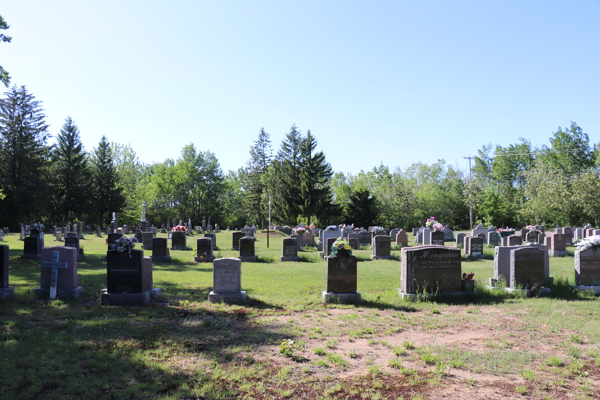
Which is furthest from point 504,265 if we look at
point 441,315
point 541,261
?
point 441,315

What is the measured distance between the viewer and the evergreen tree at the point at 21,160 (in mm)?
32875

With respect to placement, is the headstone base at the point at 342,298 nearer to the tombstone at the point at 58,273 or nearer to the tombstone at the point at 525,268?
the tombstone at the point at 525,268

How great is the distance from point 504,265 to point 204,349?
810 centimetres

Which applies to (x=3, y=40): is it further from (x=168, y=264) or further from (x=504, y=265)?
(x=504, y=265)

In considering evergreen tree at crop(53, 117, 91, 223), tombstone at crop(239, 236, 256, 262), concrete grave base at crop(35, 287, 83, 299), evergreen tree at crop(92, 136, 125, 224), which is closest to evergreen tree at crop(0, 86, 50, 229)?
evergreen tree at crop(53, 117, 91, 223)

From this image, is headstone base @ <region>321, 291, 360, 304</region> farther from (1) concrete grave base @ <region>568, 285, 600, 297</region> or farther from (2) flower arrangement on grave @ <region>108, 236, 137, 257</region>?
(1) concrete grave base @ <region>568, 285, 600, 297</region>

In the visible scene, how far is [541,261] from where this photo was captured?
1054 centimetres

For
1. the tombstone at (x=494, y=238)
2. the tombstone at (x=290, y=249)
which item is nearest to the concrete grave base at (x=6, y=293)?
the tombstone at (x=290, y=249)

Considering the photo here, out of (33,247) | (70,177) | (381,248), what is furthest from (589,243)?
(70,177)

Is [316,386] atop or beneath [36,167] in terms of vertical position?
beneath

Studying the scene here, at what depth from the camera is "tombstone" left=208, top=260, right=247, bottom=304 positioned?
Answer: 945 cm

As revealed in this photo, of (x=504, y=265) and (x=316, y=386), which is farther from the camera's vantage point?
(x=504, y=265)

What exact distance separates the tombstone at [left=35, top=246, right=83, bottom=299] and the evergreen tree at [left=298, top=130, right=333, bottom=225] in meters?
42.7

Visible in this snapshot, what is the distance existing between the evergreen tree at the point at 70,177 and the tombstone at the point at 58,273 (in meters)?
41.7
